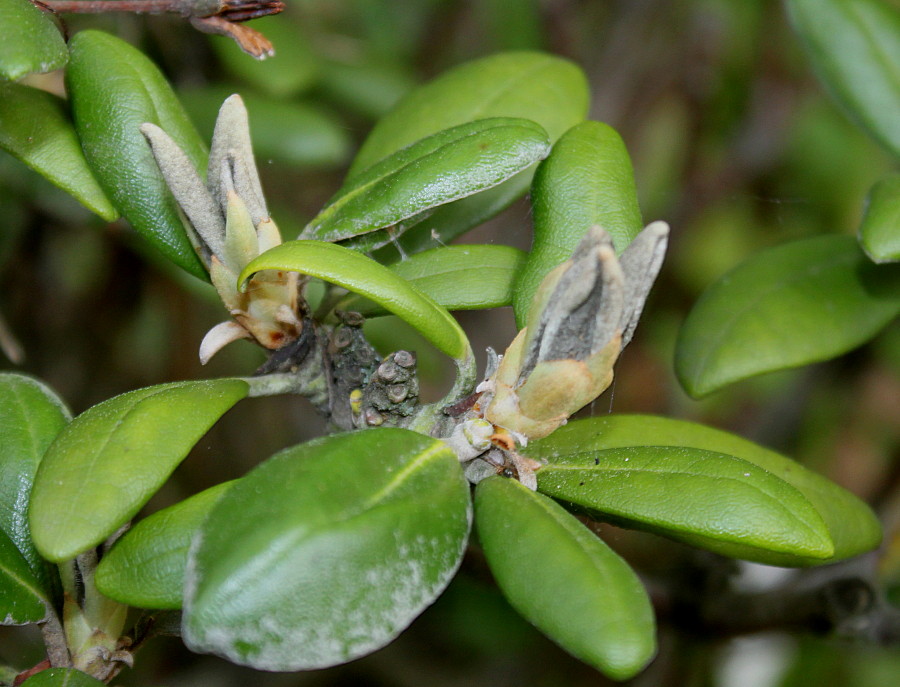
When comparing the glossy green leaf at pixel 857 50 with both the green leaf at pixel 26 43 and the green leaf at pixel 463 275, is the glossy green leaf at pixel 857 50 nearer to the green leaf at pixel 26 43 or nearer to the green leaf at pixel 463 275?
the green leaf at pixel 463 275

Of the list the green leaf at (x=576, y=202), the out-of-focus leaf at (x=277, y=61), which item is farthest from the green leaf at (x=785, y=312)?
the out-of-focus leaf at (x=277, y=61)

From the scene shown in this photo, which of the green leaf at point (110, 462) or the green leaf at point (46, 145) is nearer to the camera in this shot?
the green leaf at point (110, 462)

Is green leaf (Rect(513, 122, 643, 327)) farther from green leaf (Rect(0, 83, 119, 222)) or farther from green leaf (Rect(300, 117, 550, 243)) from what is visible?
green leaf (Rect(0, 83, 119, 222))

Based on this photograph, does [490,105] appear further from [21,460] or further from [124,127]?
[21,460]

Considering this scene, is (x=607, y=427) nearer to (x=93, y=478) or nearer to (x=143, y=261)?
(x=93, y=478)

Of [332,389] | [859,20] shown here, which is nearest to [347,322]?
[332,389]

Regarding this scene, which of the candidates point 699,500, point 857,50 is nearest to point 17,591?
point 699,500

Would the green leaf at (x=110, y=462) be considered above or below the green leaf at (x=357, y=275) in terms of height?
below
